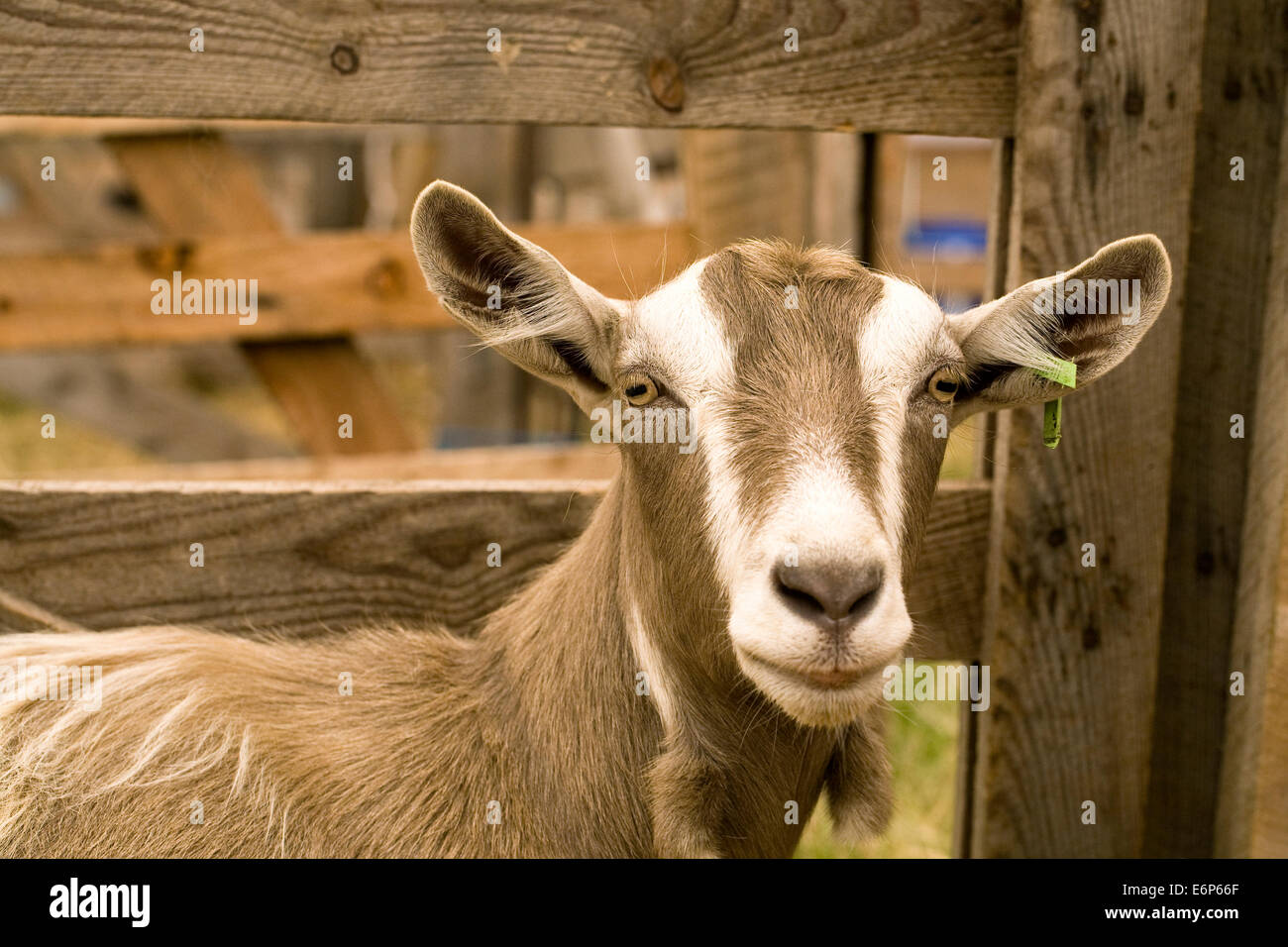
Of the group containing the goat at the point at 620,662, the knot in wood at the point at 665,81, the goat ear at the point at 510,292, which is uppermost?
the knot in wood at the point at 665,81

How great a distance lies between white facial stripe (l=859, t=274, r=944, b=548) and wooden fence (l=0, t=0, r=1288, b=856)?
0.52 m

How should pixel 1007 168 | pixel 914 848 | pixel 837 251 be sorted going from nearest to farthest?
pixel 837 251 → pixel 1007 168 → pixel 914 848

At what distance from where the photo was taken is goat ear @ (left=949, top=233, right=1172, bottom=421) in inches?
92.5

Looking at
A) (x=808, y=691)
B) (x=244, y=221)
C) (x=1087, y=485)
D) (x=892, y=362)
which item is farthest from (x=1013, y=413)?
(x=244, y=221)

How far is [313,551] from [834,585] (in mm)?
1453

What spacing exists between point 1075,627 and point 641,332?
1339mm

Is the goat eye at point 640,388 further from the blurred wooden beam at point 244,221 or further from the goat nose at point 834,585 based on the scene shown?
the blurred wooden beam at point 244,221

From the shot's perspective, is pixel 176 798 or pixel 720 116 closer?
pixel 176 798

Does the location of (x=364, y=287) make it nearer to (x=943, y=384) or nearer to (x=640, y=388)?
(x=640, y=388)

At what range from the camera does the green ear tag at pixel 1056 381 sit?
7.81 feet

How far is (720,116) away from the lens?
105 inches

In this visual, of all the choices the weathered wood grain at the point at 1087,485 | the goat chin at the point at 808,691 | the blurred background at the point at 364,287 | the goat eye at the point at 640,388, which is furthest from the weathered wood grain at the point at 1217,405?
the goat eye at the point at 640,388
